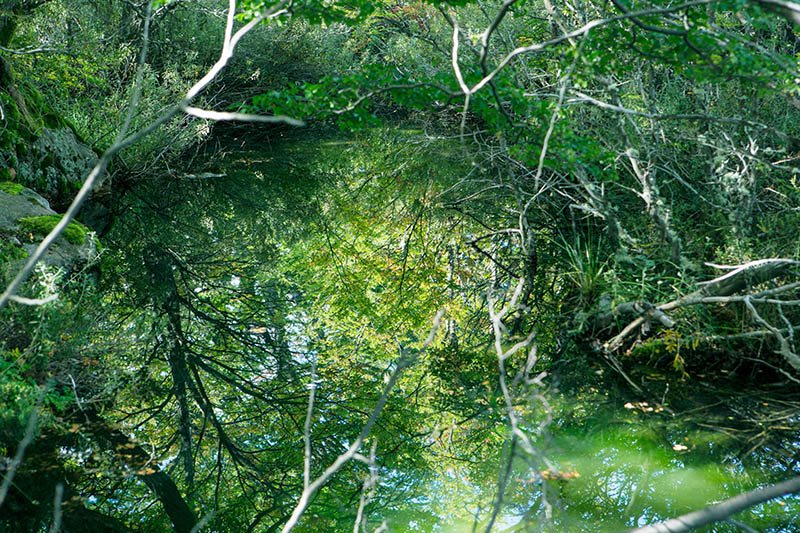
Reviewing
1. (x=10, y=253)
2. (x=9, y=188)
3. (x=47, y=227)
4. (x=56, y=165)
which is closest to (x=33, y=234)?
(x=47, y=227)

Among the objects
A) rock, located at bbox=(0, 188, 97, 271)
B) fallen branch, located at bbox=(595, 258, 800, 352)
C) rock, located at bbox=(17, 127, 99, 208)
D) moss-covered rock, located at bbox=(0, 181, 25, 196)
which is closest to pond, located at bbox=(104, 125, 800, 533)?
fallen branch, located at bbox=(595, 258, 800, 352)

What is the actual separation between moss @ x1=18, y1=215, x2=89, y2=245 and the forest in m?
0.03

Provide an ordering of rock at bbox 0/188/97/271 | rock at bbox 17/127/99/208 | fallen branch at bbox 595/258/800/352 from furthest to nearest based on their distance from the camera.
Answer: rock at bbox 17/127/99/208, rock at bbox 0/188/97/271, fallen branch at bbox 595/258/800/352

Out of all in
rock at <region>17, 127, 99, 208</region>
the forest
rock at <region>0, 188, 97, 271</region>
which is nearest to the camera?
the forest

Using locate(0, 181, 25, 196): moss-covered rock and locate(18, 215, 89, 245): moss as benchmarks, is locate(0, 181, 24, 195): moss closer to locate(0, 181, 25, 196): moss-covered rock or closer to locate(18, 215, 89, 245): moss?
locate(0, 181, 25, 196): moss-covered rock

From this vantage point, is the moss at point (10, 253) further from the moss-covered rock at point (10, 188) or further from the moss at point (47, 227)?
the moss-covered rock at point (10, 188)

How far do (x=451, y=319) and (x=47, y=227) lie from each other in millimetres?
3876

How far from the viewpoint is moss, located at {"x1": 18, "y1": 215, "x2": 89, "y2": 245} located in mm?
6094

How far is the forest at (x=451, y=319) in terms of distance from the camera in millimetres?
4012

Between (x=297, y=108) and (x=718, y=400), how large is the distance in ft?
13.2

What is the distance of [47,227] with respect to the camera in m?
6.19

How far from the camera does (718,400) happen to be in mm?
5098

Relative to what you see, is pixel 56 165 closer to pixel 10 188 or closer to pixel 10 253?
pixel 10 188

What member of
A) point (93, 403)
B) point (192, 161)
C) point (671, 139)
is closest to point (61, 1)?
point (192, 161)
